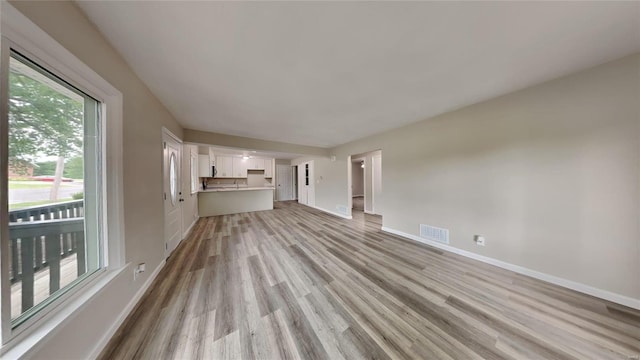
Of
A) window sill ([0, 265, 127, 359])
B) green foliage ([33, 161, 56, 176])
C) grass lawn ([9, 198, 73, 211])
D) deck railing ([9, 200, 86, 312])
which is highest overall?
green foliage ([33, 161, 56, 176])

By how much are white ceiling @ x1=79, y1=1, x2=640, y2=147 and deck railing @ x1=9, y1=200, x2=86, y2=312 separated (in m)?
1.32

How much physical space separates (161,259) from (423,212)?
4.28 m

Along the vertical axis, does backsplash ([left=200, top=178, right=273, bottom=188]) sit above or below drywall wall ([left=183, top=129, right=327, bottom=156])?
below

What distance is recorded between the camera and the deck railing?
0.89 metres

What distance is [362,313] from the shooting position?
1.61 metres

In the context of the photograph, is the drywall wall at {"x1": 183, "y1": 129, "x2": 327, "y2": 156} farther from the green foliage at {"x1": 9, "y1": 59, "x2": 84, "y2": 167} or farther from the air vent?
the air vent

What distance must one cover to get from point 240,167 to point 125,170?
535cm

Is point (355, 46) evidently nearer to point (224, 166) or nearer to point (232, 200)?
point (232, 200)

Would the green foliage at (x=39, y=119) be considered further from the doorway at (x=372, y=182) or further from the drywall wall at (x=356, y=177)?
the drywall wall at (x=356, y=177)

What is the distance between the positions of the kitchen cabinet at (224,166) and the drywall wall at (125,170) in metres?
3.92

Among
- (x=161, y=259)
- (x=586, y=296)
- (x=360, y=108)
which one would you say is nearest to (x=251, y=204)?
(x=161, y=259)

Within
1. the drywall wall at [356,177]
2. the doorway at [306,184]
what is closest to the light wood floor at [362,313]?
the doorway at [306,184]

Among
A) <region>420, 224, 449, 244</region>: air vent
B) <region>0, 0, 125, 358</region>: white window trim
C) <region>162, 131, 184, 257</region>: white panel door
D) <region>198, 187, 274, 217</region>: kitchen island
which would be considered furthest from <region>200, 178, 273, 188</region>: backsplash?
<region>420, 224, 449, 244</region>: air vent

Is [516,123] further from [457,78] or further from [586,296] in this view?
[586,296]
